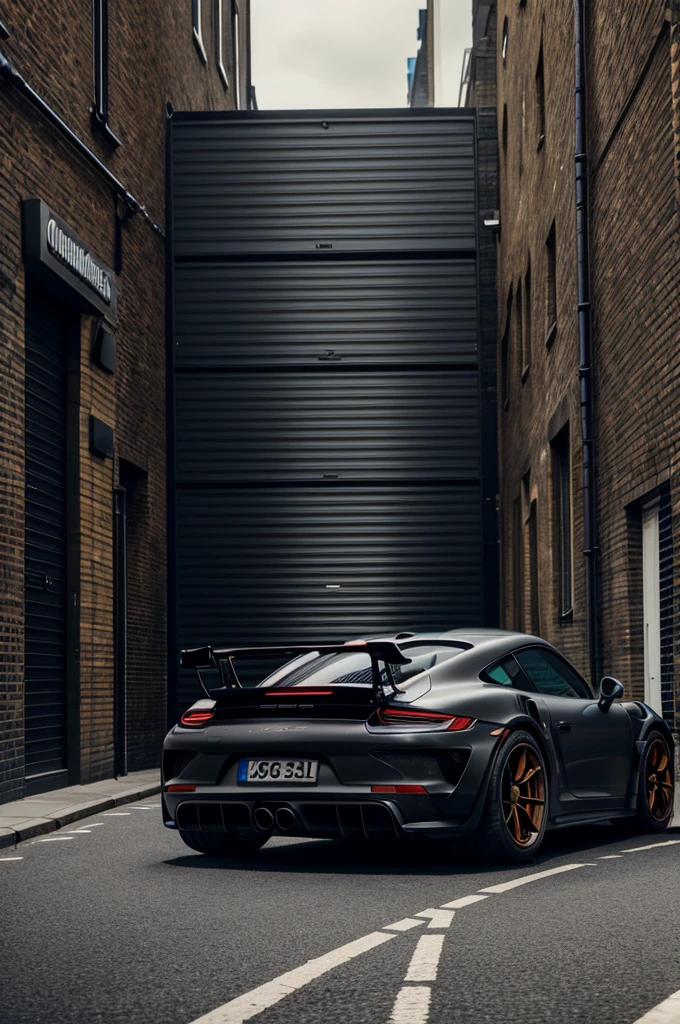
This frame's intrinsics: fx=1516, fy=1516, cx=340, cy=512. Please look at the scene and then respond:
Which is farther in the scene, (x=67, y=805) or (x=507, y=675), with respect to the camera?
(x=67, y=805)

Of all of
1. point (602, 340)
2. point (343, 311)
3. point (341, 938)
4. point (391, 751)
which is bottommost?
point (341, 938)

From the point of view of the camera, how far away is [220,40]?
91.6ft

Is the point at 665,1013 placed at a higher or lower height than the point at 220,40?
lower

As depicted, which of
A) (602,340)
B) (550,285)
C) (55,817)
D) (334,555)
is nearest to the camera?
(55,817)

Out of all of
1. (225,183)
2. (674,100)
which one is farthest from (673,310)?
(225,183)

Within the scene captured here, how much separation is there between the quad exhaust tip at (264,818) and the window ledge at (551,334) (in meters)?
12.6

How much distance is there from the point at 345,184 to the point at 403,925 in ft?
61.1

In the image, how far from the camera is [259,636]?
2275cm

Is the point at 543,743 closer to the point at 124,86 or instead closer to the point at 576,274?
the point at 576,274

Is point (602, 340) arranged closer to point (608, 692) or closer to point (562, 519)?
point (562, 519)

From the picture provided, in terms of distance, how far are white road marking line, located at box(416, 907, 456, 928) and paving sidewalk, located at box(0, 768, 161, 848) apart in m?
4.23

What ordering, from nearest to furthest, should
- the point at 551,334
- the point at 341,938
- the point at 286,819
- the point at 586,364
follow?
the point at 341,938, the point at 286,819, the point at 586,364, the point at 551,334

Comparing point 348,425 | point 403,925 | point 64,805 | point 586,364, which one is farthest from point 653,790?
point 348,425

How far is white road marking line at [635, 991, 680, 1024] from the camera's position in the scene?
419 cm
